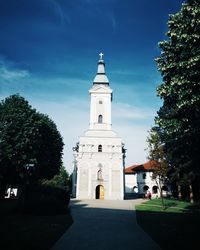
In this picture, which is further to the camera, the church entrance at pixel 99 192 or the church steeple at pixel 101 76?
the church steeple at pixel 101 76

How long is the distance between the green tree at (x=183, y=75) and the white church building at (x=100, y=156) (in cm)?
2947

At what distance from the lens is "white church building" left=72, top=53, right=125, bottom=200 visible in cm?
4881

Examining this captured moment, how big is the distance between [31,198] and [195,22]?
1973cm

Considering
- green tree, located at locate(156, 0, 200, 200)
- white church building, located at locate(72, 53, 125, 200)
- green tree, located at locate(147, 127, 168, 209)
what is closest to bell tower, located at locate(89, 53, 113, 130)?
white church building, located at locate(72, 53, 125, 200)

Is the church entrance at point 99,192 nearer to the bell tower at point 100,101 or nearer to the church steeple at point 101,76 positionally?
the bell tower at point 100,101

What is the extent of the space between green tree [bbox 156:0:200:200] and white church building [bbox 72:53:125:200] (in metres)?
29.5

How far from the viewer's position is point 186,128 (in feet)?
63.3

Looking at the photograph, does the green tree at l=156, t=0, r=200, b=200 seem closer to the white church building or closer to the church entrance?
the white church building

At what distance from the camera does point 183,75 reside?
1681 cm

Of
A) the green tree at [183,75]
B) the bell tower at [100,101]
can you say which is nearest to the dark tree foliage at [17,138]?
the bell tower at [100,101]

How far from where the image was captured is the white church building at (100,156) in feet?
160

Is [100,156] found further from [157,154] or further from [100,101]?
[157,154]

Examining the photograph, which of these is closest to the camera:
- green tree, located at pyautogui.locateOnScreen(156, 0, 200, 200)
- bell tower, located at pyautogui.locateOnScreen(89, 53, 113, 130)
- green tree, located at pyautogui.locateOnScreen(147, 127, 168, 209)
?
green tree, located at pyautogui.locateOnScreen(156, 0, 200, 200)

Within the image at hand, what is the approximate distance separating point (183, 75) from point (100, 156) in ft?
119
